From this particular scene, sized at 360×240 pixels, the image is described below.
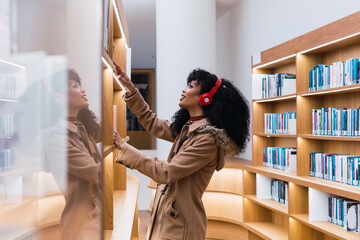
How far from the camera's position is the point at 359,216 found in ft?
9.32

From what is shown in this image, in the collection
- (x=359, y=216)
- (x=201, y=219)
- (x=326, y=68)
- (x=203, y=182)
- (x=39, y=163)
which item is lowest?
(x=359, y=216)

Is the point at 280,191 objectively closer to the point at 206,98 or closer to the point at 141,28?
the point at 206,98

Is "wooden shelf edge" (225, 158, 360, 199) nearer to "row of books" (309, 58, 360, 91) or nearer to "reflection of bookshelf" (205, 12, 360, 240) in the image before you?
"reflection of bookshelf" (205, 12, 360, 240)

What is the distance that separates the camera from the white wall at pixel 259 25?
371 centimetres

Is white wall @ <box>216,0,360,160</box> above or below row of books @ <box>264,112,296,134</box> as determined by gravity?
above

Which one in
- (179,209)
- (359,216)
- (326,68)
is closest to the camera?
(179,209)

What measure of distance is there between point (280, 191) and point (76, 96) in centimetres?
409

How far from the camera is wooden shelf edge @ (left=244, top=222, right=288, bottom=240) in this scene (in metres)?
3.84

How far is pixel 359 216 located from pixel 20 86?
3.15m

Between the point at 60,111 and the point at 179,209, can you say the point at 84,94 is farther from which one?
the point at 179,209

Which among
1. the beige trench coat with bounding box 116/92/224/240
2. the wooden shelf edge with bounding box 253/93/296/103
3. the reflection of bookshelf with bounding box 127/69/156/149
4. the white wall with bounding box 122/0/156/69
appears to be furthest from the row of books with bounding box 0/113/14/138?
the reflection of bookshelf with bounding box 127/69/156/149

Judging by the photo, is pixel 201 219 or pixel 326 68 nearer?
pixel 201 219

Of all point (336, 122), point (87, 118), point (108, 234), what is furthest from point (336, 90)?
point (87, 118)

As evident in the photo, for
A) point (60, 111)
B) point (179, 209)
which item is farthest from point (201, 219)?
point (60, 111)
